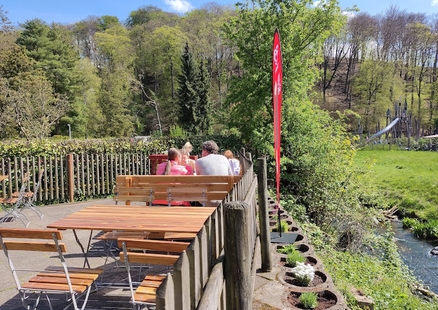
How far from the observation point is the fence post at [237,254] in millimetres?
2119

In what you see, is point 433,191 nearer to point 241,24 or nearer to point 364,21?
point 241,24

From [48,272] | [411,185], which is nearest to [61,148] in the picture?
[48,272]

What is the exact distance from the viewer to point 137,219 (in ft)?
11.9

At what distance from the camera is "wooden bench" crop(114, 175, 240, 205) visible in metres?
5.12

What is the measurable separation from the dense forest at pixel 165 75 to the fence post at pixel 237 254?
1396 centimetres

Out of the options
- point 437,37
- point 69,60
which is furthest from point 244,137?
point 437,37

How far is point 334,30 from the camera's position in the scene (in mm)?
14766

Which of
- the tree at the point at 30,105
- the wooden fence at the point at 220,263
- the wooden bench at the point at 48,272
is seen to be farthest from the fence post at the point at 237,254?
the tree at the point at 30,105

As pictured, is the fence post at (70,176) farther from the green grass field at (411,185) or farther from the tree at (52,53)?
the tree at (52,53)

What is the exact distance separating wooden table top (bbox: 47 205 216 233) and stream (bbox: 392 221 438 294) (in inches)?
→ 297

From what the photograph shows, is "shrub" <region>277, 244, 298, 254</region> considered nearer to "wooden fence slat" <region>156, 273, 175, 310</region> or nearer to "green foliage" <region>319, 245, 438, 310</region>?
"green foliage" <region>319, 245, 438, 310</region>

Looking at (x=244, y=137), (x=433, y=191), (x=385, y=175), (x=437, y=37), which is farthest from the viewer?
(x=437, y=37)

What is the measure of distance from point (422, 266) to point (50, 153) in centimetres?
1107

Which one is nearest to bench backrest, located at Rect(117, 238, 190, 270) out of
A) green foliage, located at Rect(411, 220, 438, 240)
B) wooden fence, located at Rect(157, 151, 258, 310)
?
wooden fence, located at Rect(157, 151, 258, 310)
